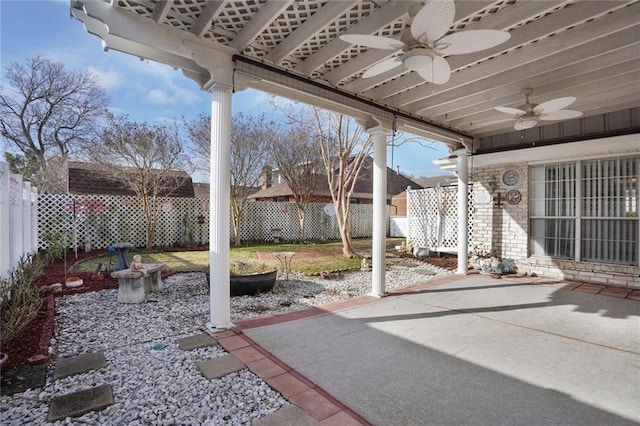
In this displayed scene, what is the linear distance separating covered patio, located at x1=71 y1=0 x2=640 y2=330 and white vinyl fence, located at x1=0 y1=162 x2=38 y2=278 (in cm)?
266

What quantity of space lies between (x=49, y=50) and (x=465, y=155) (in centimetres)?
1729

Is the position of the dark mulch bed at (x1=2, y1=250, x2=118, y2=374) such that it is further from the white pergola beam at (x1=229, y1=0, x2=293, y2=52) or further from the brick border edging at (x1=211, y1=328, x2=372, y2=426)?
the white pergola beam at (x1=229, y1=0, x2=293, y2=52)

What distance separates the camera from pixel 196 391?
231 cm

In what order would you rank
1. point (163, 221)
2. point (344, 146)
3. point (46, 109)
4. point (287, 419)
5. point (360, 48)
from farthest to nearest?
point (46, 109) < point (163, 221) < point (344, 146) < point (360, 48) < point (287, 419)

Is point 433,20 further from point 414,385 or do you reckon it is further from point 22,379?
point 22,379

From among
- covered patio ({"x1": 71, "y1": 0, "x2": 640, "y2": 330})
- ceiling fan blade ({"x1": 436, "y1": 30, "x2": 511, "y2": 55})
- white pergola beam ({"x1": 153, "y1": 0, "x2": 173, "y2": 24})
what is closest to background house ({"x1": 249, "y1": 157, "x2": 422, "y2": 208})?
covered patio ({"x1": 71, "y1": 0, "x2": 640, "y2": 330})

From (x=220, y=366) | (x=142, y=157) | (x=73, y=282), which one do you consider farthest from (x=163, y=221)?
(x=220, y=366)

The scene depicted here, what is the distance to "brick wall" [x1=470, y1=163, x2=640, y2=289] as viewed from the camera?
226 inches

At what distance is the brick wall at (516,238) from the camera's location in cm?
574

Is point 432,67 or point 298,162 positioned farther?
point 298,162

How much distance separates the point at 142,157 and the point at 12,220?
5.16 metres

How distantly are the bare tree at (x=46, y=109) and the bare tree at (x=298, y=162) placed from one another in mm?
9060

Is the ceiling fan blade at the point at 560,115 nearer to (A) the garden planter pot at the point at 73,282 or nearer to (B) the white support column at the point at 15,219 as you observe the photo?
(A) the garden planter pot at the point at 73,282

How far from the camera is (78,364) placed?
2668mm
